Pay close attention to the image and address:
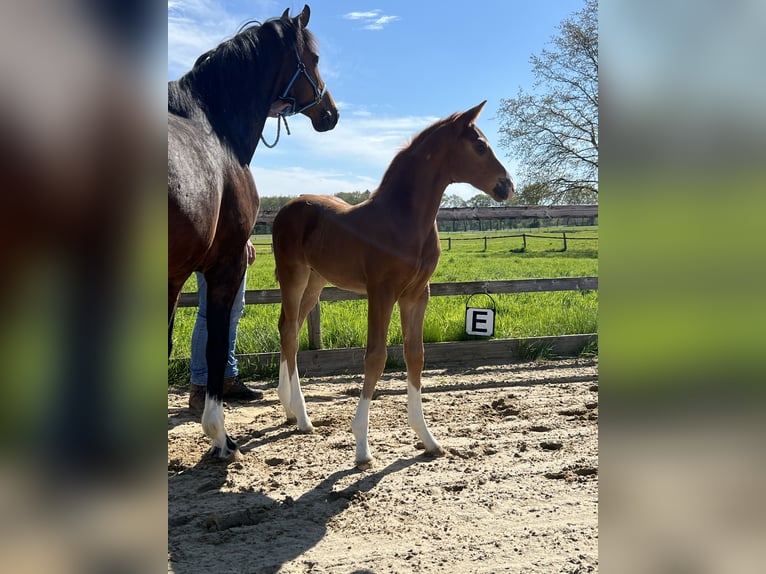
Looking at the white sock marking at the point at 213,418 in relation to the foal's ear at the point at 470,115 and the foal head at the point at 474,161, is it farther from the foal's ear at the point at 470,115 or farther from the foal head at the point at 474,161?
the foal's ear at the point at 470,115

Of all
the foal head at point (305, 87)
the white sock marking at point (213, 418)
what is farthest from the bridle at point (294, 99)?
the white sock marking at point (213, 418)

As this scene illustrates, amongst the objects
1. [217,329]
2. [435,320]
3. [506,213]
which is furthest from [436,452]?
[506,213]

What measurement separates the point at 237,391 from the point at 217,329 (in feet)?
5.27

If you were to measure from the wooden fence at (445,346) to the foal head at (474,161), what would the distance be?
8.03ft

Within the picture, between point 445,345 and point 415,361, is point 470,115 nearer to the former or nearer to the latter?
point 415,361

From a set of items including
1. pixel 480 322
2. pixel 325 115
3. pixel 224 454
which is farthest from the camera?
pixel 480 322

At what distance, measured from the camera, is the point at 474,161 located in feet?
11.6

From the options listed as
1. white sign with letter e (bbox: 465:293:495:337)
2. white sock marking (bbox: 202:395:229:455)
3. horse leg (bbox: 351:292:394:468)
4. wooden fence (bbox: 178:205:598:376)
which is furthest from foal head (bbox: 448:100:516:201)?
white sign with letter e (bbox: 465:293:495:337)

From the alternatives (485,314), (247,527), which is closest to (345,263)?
(247,527)

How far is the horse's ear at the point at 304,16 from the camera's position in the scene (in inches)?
138

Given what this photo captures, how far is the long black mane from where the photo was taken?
298 cm
